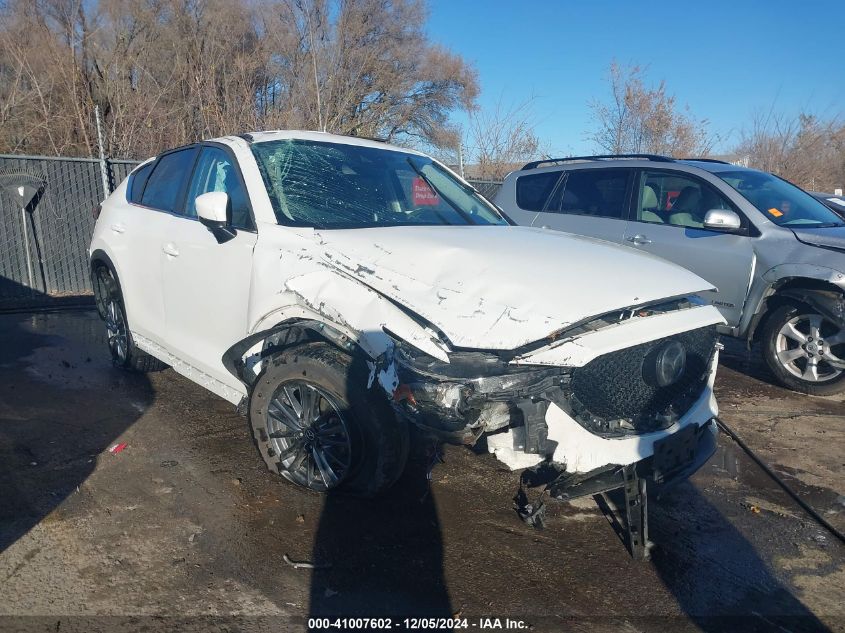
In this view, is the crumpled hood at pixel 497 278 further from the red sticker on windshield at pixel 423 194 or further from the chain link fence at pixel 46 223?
the chain link fence at pixel 46 223

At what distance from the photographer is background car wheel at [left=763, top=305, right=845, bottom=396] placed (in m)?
5.51

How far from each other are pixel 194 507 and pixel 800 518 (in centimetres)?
323

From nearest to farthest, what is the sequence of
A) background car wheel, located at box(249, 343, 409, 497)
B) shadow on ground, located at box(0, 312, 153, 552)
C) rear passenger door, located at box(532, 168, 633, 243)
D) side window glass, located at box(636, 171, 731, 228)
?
background car wheel, located at box(249, 343, 409, 497) < shadow on ground, located at box(0, 312, 153, 552) < side window glass, located at box(636, 171, 731, 228) < rear passenger door, located at box(532, 168, 633, 243)

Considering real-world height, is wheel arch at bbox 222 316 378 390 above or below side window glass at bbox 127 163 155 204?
below

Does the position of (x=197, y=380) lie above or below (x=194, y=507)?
above

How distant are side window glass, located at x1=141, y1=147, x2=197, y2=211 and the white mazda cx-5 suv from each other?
26 cm

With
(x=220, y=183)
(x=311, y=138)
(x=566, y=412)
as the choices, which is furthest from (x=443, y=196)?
(x=566, y=412)

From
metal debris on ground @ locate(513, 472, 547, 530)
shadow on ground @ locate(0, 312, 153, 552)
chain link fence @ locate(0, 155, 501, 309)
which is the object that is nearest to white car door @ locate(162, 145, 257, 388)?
shadow on ground @ locate(0, 312, 153, 552)

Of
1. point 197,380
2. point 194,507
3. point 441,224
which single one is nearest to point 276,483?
point 194,507

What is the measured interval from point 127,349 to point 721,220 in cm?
498

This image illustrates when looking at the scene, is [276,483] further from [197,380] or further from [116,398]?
[116,398]

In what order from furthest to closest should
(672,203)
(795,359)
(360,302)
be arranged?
1. (672,203)
2. (795,359)
3. (360,302)

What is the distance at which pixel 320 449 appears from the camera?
11.3 ft

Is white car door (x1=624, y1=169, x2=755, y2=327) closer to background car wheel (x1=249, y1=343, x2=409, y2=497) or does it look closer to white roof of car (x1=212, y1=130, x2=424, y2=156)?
white roof of car (x1=212, y1=130, x2=424, y2=156)
